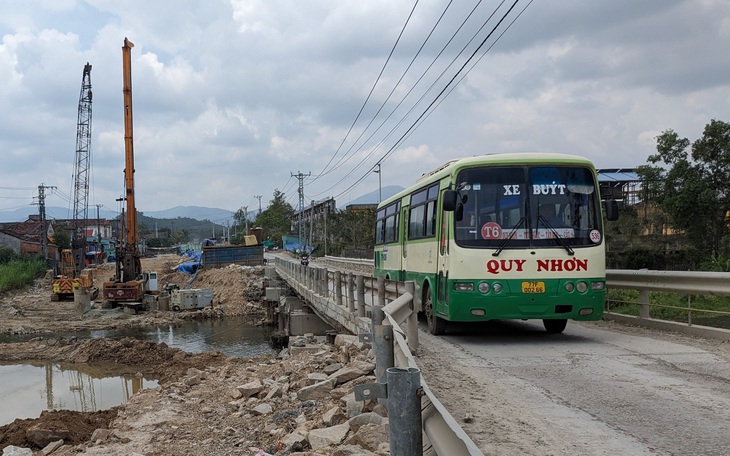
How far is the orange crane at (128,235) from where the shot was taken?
3953cm

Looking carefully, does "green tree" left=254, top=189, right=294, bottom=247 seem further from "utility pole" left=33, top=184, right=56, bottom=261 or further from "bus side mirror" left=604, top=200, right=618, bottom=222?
"bus side mirror" left=604, top=200, right=618, bottom=222

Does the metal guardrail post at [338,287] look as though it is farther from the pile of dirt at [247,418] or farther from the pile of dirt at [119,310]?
the pile of dirt at [119,310]

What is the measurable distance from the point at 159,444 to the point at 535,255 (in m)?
6.55

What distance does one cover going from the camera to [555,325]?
10.9 m

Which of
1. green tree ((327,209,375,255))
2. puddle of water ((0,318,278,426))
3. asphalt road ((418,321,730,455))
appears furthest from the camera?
Answer: green tree ((327,209,375,255))

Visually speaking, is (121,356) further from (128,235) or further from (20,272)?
(20,272)

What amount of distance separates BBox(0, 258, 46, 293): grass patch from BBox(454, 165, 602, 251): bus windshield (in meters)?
49.4

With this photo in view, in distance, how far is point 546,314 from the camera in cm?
947

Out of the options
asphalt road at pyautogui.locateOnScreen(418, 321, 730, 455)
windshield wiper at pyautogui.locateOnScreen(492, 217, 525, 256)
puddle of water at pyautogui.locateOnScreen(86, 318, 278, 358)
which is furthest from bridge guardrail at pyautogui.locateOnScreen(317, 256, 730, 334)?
puddle of water at pyautogui.locateOnScreen(86, 318, 278, 358)

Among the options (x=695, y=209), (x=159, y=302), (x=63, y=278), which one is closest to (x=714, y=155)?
(x=695, y=209)

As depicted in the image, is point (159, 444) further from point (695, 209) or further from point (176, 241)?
point (176, 241)

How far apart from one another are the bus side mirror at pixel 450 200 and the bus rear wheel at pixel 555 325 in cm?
315

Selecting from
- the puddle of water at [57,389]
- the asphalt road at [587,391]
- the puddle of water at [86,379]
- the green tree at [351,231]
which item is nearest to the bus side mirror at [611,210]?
the asphalt road at [587,391]

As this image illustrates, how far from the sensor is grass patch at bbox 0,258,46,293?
5088cm
